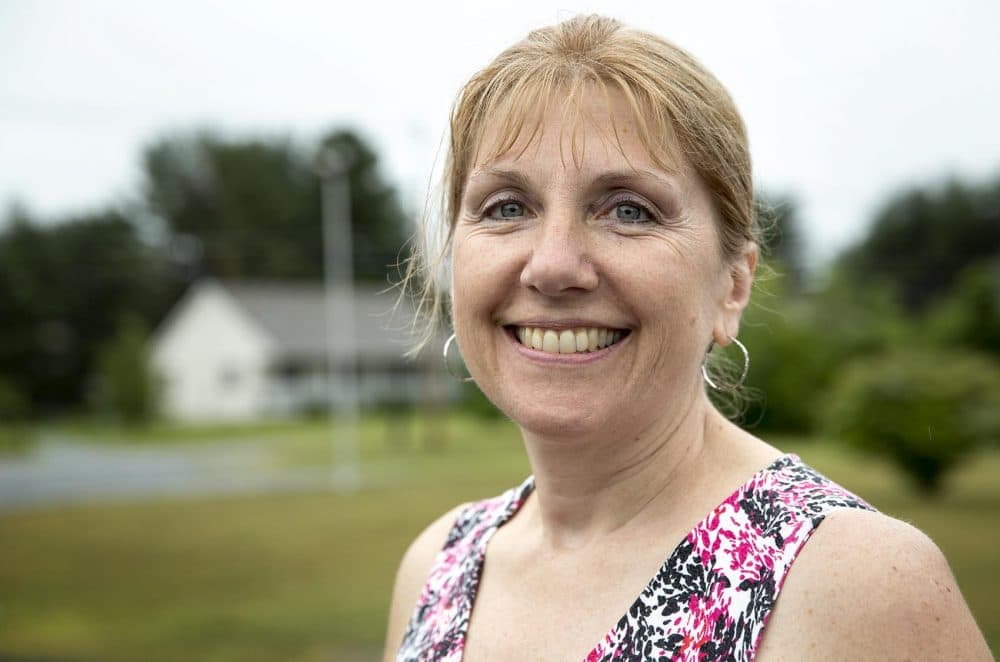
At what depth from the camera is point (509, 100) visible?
1547 mm

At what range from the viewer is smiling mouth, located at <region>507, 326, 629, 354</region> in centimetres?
152

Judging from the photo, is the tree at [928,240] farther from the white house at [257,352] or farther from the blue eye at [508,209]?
the blue eye at [508,209]

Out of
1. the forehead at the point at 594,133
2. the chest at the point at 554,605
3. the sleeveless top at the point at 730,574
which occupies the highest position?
the forehead at the point at 594,133

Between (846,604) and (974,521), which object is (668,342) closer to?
(846,604)

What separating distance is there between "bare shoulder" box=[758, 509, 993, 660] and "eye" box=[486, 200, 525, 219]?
26.1 inches

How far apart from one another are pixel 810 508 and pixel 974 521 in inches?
546

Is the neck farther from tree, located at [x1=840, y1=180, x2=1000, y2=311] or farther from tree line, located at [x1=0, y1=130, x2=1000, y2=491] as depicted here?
tree, located at [x1=840, y1=180, x2=1000, y2=311]

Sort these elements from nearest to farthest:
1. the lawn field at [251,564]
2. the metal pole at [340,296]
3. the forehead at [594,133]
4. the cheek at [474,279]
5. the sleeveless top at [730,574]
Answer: the sleeveless top at [730,574], the forehead at [594,133], the cheek at [474,279], the lawn field at [251,564], the metal pole at [340,296]

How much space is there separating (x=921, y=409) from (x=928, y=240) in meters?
23.1

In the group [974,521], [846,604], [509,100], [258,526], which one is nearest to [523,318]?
[509,100]

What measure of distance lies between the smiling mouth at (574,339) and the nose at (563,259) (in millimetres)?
70

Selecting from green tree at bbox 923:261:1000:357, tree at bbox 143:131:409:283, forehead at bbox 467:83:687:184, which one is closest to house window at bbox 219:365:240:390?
tree at bbox 143:131:409:283

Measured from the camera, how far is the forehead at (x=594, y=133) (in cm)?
147

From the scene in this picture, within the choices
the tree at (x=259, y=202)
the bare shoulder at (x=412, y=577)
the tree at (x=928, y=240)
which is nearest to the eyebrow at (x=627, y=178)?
the bare shoulder at (x=412, y=577)
